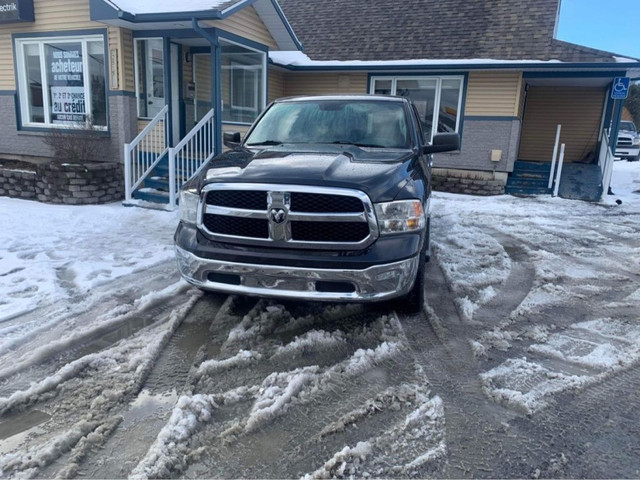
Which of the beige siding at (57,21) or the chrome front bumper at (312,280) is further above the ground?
the beige siding at (57,21)

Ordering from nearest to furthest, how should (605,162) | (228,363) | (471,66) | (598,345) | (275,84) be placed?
(228,363) < (598,345) < (471,66) < (605,162) < (275,84)

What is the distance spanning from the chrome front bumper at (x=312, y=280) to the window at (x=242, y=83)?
823 centimetres

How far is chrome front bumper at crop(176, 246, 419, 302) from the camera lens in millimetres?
3240

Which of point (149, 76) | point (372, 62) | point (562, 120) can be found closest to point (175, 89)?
point (149, 76)

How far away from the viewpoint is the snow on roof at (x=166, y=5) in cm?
865

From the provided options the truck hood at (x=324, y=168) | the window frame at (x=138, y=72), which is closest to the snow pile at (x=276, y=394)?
the truck hood at (x=324, y=168)

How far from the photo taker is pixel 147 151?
9.79 m

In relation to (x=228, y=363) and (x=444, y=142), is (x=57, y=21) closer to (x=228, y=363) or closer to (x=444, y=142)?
(x=444, y=142)

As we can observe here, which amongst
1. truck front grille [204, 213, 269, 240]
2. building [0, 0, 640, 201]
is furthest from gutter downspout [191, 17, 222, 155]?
truck front grille [204, 213, 269, 240]

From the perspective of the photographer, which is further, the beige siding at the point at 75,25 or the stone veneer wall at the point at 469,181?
the stone veneer wall at the point at 469,181

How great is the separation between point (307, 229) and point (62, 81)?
9.66 m

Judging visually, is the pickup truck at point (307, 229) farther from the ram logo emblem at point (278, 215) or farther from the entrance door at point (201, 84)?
the entrance door at point (201, 84)

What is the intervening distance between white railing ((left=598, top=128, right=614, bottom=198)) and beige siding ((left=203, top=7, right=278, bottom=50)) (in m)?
9.01

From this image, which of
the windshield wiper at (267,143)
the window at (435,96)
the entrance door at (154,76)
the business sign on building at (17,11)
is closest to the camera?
the windshield wiper at (267,143)
